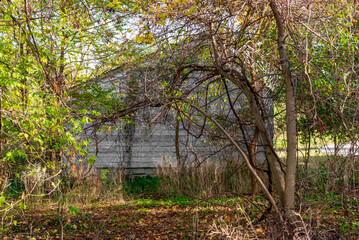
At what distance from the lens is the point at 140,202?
7871mm

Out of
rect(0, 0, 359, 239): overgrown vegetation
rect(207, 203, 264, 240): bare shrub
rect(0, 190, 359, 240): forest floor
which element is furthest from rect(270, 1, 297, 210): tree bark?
rect(0, 190, 359, 240): forest floor

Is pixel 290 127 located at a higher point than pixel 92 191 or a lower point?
higher

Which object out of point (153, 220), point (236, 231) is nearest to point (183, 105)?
point (153, 220)

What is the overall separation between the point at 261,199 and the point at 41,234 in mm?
4325

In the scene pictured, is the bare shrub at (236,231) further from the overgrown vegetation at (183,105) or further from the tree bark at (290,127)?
the tree bark at (290,127)

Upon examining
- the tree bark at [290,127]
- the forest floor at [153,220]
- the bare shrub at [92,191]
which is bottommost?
the forest floor at [153,220]

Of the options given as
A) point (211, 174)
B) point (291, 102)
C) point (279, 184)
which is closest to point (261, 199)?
point (211, 174)

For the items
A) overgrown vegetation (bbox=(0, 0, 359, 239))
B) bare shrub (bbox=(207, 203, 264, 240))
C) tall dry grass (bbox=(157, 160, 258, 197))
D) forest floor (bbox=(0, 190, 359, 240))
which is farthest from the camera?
tall dry grass (bbox=(157, 160, 258, 197))

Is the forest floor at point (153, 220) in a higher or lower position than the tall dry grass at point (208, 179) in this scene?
lower

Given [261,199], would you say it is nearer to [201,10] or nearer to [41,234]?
[41,234]

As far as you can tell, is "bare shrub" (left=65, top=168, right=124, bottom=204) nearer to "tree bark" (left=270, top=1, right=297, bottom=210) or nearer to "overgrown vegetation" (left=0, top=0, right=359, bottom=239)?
"overgrown vegetation" (left=0, top=0, right=359, bottom=239)

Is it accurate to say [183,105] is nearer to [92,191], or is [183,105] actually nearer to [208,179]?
[208,179]

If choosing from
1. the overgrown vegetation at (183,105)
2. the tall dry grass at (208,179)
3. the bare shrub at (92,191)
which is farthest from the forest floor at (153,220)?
the tall dry grass at (208,179)

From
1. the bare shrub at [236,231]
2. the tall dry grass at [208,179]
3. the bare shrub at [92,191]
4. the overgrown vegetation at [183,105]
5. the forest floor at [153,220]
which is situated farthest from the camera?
the tall dry grass at [208,179]
